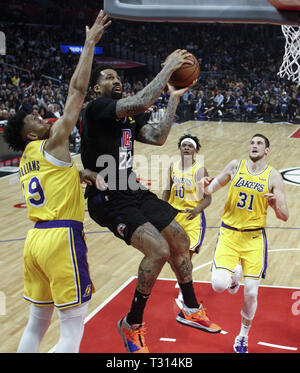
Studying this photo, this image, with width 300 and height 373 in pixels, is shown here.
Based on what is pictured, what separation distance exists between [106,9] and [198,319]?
235cm

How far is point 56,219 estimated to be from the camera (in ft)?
10.0

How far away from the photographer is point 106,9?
364 centimetres

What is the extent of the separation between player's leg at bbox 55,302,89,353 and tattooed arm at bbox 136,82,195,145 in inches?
47.5

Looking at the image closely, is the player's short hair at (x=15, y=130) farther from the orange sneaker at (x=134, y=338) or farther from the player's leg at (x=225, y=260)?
the player's leg at (x=225, y=260)

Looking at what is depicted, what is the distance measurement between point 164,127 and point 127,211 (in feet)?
2.07

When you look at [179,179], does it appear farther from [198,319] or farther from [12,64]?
[12,64]

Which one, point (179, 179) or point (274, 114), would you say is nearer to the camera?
point (179, 179)

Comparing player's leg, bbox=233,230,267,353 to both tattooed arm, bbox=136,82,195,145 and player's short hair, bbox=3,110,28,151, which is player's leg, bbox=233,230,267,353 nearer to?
tattooed arm, bbox=136,82,195,145

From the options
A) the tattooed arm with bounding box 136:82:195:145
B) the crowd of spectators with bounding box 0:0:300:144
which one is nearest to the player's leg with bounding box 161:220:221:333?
the tattooed arm with bounding box 136:82:195:145

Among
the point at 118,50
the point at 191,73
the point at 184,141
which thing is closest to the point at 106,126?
the point at 191,73

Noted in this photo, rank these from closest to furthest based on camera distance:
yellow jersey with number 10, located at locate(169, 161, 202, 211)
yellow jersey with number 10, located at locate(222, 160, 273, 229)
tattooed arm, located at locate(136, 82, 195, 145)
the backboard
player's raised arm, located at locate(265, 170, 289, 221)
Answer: tattooed arm, located at locate(136, 82, 195, 145), the backboard, player's raised arm, located at locate(265, 170, 289, 221), yellow jersey with number 10, located at locate(222, 160, 273, 229), yellow jersey with number 10, located at locate(169, 161, 202, 211)

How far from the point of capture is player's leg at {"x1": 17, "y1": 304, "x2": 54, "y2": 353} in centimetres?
303

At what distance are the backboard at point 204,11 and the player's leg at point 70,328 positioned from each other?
6.69 feet
